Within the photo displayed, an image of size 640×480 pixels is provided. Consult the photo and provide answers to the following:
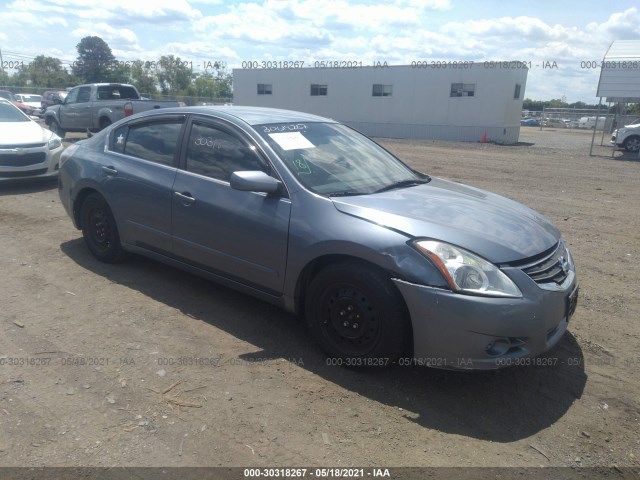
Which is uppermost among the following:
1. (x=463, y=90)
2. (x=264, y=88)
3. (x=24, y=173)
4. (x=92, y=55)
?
Result: (x=92, y=55)

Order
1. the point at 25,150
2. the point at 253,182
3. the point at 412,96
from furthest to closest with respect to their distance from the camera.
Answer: the point at 412,96 → the point at 25,150 → the point at 253,182

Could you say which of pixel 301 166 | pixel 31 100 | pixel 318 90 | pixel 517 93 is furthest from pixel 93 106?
pixel 517 93

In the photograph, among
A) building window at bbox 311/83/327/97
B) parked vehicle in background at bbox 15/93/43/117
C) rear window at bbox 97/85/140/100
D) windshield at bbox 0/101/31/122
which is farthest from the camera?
building window at bbox 311/83/327/97

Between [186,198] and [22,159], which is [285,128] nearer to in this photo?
[186,198]

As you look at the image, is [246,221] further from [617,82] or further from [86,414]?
[617,82]

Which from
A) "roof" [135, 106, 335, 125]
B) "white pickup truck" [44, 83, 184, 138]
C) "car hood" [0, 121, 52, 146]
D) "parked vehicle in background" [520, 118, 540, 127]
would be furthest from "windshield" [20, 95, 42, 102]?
"parked vehicle in background" [520, 118, 540, 127]

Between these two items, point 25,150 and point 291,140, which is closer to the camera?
point 291,140

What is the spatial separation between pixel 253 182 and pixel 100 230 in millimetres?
2447

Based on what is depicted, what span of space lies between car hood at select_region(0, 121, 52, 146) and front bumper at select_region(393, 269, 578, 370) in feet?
27.1

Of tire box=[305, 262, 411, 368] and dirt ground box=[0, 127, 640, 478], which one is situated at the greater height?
tire box=[305, 262, 411, 368]

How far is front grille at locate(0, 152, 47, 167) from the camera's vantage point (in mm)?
8719

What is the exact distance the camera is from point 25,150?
29.1ft

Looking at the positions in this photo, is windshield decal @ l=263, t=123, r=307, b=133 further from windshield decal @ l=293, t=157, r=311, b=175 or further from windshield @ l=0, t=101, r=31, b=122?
windshield @ l=0, t=101, r=31, b=122

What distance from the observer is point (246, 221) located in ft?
12.8
